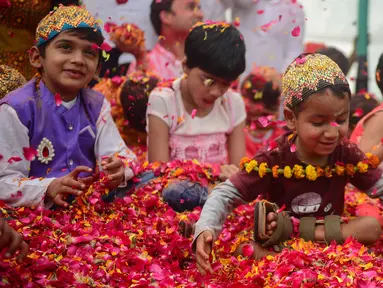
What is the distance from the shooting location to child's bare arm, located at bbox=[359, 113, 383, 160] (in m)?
3.56

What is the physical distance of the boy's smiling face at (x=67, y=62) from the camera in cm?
328

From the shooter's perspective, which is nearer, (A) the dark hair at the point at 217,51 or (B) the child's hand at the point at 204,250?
(B) the child's hand at the point at 204,250

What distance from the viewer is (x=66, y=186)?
116 inches

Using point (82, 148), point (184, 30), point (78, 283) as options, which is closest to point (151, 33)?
point (184, 30)

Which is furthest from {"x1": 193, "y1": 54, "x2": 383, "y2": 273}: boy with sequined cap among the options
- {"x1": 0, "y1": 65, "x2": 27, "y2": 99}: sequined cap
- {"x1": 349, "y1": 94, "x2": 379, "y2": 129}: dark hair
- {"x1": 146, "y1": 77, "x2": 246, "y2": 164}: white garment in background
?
{"x1": 349, "y1": 94, "x2": 379, "y2": 129}: dark hair

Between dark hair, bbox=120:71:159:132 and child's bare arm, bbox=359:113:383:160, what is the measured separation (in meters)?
1.43

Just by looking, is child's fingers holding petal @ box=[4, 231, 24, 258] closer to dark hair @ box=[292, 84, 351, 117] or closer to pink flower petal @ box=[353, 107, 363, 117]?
dark hair @ box=[292, 84, 351, 117]

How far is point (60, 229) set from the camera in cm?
286

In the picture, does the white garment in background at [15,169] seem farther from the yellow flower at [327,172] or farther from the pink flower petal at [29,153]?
the yellow flower at [327,172]

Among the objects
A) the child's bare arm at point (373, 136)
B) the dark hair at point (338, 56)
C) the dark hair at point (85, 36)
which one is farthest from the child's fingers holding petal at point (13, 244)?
the dark hair at point (338, 56)

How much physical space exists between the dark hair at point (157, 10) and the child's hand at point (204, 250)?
300 centimetres

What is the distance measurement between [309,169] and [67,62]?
1266 mm

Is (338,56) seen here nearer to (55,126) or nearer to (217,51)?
(217,51)

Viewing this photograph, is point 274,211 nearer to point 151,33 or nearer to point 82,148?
point 82,148
